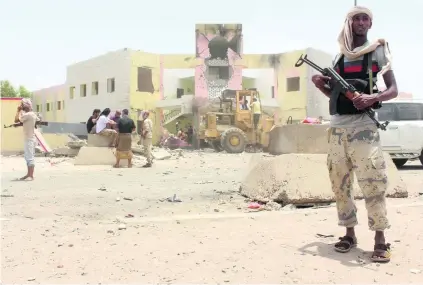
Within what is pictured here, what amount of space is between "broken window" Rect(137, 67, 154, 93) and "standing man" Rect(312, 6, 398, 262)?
26.5 m

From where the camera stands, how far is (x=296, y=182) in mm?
4504

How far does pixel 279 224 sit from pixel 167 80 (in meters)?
A: 27.4

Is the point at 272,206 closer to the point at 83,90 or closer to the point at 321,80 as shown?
the point at 321,80

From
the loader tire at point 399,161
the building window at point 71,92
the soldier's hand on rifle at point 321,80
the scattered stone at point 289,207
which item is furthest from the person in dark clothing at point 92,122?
the building window at point 71,92

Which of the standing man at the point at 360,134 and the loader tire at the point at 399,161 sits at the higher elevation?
the standing man at the point at 360,134

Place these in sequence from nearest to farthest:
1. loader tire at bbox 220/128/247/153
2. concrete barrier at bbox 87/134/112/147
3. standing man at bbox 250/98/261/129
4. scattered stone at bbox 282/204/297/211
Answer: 1. scattered stone at bbox 282/204/297/211
2. concrete barrier at bbox 87/134/112/147
3. loader tire at bbox 220/128/247/153
4. standing man at bbox 250/98/261/129

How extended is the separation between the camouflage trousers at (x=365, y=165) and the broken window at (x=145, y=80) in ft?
87.2

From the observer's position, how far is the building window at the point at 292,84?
96.8ft

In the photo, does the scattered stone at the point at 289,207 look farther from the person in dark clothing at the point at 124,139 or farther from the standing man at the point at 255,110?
the standing man at the point at 255,110

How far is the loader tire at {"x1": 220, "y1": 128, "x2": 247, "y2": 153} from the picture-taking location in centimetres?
1814

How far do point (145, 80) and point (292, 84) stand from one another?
1001 centimetres

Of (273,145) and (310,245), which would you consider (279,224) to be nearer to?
(310,245)

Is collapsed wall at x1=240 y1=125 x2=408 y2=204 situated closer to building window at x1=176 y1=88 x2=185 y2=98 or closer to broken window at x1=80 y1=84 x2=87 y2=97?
building window at x1=176 y1=88 x2=185 y2=98

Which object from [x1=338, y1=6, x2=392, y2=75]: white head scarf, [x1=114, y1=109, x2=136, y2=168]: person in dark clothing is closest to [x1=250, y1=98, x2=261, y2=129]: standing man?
[x1=114, y1=109, x2=136, y2=168]: person in dark clothing
